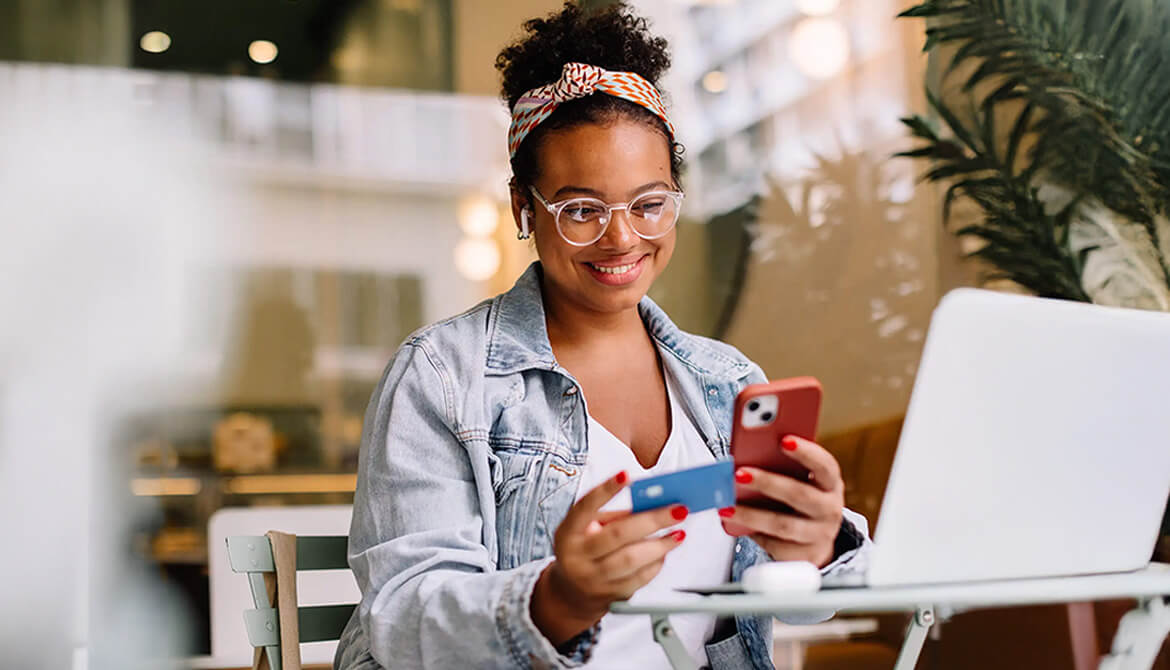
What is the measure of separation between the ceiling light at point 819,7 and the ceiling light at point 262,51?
90.6 inches

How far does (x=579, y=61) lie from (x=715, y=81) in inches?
144

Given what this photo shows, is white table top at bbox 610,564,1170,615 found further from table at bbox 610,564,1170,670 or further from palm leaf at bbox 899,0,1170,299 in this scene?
palm leaf at bbox 899,0,1170,299

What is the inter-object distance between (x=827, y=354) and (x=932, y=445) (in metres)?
3.79

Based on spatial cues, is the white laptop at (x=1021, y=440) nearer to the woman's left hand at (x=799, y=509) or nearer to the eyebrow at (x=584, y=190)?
the woman's left hand at (x=799, y=509)

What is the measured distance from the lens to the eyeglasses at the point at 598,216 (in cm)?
151

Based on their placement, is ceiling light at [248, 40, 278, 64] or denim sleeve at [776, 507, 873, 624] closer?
denim sleeve at [776, 507, 873, 624]

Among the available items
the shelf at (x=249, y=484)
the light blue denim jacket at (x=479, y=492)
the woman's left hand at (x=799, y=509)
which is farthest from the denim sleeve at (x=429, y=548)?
the shelf at (x=249, y=484)

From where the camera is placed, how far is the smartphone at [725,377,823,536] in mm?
1043

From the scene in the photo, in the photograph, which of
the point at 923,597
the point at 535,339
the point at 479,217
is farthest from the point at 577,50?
the point at 479,217

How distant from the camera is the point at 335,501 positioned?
5.25 m

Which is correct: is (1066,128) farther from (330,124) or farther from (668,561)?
(330,124)

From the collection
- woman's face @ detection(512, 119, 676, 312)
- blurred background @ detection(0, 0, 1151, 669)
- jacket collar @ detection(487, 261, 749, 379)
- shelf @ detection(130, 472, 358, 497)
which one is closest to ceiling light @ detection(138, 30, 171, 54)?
blurred background @ detection(0, 0, 1151, 669)

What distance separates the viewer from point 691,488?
1.01 metres

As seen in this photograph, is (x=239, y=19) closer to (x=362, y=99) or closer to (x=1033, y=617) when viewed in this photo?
(x=362, y=99)
